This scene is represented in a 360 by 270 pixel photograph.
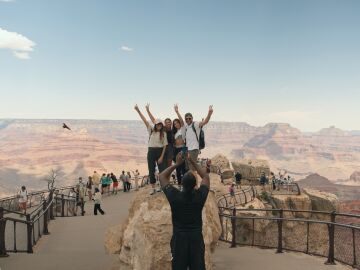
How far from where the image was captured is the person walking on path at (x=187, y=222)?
4.42 m

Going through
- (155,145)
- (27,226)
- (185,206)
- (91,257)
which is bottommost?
(91,257)

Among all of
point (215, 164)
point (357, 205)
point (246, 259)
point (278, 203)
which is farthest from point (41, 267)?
point (357, 205)

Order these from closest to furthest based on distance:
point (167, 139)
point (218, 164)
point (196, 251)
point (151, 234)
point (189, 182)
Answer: point (189, 182) → point (196, 251) → point (151, 234) → point (167, 139) → point (218, 164)

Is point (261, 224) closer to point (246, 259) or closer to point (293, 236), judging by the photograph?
point (293, 236)

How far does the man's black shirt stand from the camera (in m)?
4.42

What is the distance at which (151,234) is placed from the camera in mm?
6570

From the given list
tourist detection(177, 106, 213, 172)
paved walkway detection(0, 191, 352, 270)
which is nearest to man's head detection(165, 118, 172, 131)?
tourist detection(177, 106, 213, 172)

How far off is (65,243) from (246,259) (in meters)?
5.23

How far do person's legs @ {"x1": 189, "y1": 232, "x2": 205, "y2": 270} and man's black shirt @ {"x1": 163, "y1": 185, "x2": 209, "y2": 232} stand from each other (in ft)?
0.31

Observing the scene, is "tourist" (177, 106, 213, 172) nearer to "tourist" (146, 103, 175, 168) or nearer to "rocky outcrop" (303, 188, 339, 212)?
"tourist" (146, 103, 175, 168)

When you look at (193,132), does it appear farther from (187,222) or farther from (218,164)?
(218,164)

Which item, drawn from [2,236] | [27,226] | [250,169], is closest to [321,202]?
[250,169]

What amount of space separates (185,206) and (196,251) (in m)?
0.54

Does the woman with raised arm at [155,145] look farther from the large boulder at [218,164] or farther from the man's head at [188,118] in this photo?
the large boulder at [218,164]
